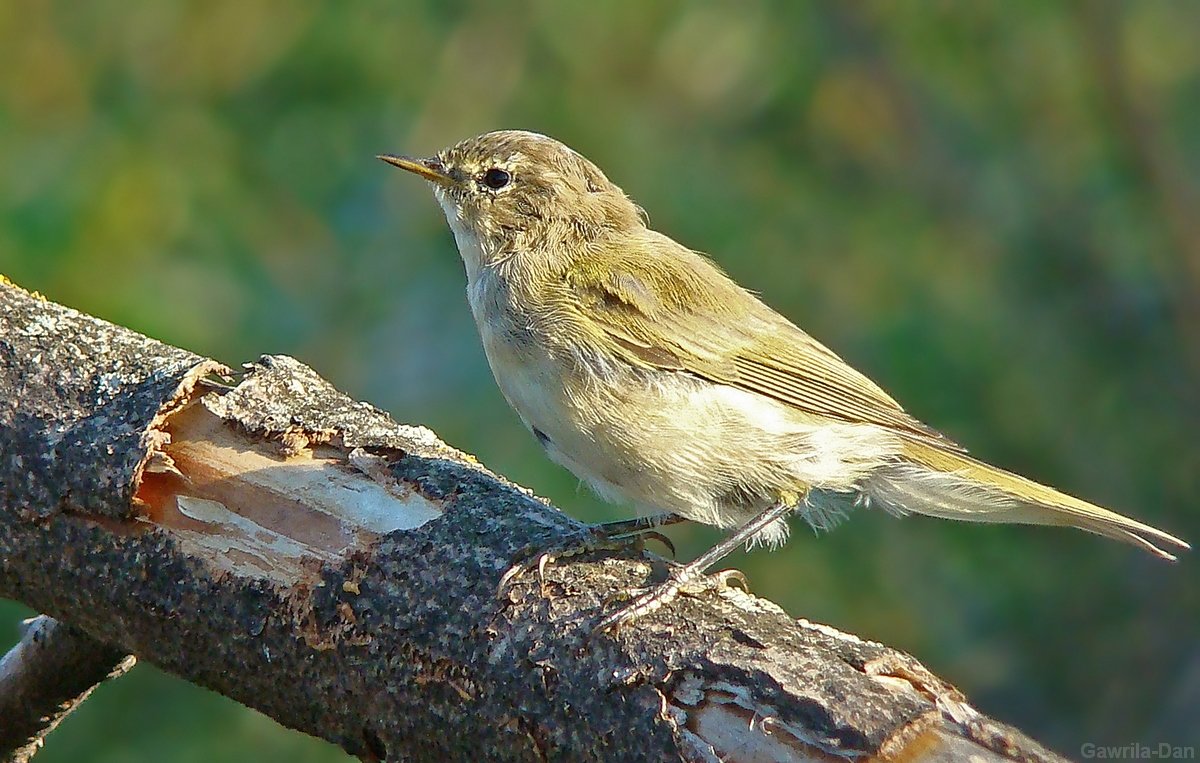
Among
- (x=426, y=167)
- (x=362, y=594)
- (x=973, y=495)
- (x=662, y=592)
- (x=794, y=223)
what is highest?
(x=794, y=223)

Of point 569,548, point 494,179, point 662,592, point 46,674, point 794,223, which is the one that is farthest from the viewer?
point 794,223

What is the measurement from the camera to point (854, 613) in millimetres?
A: 6391

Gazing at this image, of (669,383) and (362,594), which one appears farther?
(669,383)

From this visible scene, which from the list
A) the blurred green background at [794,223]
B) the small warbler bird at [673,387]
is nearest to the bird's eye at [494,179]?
the small warbler bird at [673,387]

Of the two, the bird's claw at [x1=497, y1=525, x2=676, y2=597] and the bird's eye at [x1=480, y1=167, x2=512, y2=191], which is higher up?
the bird's eye at [x1=480, y1=167, x2=512, y2=191]

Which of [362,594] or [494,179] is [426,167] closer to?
[494,179]

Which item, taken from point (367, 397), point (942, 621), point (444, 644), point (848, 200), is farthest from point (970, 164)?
point (444, 644)

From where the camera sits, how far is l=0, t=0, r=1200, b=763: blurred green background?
5789 millimetres

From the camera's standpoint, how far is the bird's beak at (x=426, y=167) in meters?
4.39

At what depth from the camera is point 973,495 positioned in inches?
157

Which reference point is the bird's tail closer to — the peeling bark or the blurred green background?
the peeling bark

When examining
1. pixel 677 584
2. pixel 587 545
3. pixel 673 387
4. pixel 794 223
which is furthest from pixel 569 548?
pixel 794 223

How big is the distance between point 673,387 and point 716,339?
28 centimetres

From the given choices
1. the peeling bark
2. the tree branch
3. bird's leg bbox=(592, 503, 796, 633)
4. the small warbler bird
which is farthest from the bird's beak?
the tree branch
